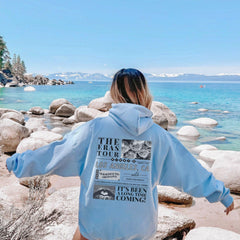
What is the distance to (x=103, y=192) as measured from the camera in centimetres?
148

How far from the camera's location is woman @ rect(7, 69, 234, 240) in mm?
1469

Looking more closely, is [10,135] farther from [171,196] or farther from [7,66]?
[7,66]

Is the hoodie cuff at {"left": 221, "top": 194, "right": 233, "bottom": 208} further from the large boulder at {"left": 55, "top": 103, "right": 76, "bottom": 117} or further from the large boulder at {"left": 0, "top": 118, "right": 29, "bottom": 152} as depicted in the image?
the large boulder at {"left": 55, "top": 103, "right": 76, "bottom": 117}

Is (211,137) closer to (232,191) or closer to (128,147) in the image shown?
(232,191)

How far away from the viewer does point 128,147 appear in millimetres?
1484

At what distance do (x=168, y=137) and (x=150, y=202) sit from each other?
40 cm

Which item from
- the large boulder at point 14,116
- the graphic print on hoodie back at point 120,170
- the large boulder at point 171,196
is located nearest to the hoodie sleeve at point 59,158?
the graphic print on hoodie back at point 120,170

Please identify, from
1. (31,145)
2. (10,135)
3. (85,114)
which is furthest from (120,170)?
(85,114)

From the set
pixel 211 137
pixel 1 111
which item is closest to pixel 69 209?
pixel 211 137

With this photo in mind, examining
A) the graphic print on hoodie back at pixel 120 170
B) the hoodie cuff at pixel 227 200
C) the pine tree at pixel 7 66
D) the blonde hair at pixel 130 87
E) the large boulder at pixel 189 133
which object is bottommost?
the large boulder at pixel 189 133

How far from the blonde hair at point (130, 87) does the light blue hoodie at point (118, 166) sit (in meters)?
0.09

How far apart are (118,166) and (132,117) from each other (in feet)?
0.97

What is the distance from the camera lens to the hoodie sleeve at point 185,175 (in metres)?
1.58

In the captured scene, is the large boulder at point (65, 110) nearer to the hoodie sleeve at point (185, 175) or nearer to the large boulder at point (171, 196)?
the large boulder at point (171, 196)
